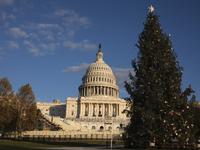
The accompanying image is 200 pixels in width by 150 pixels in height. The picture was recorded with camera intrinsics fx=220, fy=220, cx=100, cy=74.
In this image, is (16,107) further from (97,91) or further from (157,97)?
(97,91)

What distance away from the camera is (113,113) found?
432ft

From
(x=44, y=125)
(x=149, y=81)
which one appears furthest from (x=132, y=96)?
(x=44, y=125)

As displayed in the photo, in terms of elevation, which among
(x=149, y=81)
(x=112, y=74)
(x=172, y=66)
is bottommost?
(x=149, y=81)

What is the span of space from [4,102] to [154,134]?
4365 centimetres

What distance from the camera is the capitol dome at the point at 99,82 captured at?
489 ft

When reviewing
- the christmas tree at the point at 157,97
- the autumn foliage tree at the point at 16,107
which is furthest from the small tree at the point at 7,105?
the christmas tree at the point at 157,97

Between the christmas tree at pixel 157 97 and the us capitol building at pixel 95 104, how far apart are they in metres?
73.4

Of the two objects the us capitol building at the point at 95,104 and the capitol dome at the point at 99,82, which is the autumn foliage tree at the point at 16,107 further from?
the capitol dome at the point at 99,82

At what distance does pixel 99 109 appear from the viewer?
133 m

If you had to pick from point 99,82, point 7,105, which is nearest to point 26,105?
point 7,105

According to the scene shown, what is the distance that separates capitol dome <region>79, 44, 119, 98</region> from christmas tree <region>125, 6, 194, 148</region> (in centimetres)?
11412

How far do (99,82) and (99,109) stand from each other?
79.3 feet

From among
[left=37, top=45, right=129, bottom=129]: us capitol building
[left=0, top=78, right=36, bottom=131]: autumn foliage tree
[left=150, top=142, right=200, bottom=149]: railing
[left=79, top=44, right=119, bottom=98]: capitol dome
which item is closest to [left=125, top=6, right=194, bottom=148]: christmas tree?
[left=150, top=142, right=200, bottom=149]: railing

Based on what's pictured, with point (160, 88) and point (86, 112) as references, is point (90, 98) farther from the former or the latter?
point (160, 88)
